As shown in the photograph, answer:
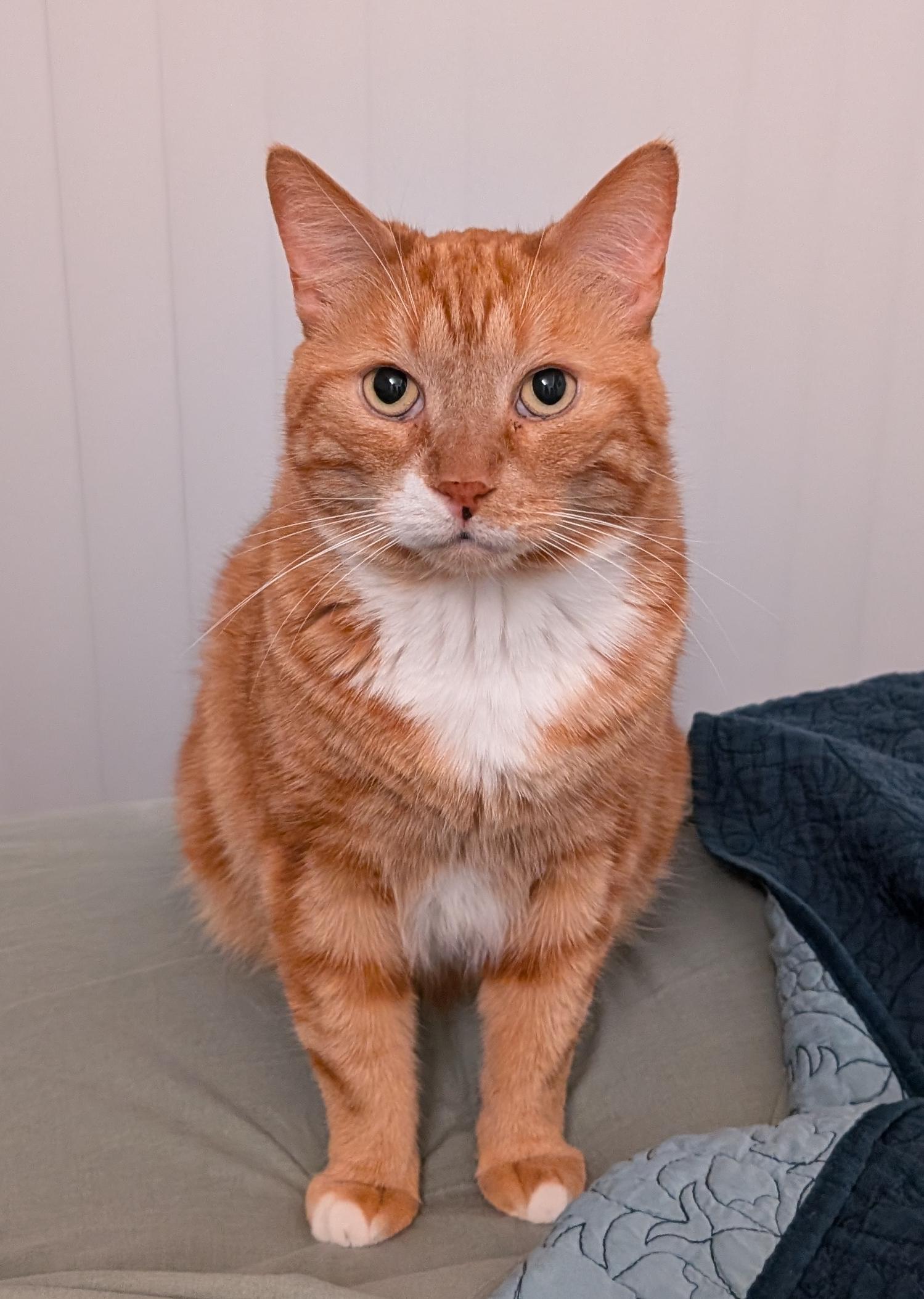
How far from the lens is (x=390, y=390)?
49.9 inches

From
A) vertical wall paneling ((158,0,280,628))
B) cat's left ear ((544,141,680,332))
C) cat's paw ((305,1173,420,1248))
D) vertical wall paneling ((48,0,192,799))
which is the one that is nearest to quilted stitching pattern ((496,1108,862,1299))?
cat's paw ((305,1173,420,1248))

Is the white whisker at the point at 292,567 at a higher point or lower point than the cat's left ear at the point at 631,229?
lower

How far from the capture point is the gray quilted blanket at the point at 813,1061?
105cm

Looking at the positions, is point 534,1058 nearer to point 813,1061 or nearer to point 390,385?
point 813,1061

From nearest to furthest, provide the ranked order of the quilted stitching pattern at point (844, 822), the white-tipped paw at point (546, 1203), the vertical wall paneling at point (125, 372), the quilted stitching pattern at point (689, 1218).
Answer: the quilted stitching pattern at point (689, 1218)
the white-tipped paw at point (546, 1203)
the quilted stitching pattern at point (844, 822)
the vertical wall paneling at point (125, 372)

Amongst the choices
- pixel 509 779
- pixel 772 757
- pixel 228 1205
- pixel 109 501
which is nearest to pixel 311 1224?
pixel 228 1205

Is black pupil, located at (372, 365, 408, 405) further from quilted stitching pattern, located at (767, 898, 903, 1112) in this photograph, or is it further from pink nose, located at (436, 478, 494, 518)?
quilted stitching pattern, located at (767, 898, 903, 1112)

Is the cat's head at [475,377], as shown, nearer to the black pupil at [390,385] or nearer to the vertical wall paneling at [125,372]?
the black pupil at [390,385]

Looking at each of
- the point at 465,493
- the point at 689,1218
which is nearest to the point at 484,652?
the point at 465,493

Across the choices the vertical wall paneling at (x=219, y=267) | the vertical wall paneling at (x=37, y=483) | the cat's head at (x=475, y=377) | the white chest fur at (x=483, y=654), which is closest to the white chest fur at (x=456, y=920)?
the white chest fur at (x=483, y=654)

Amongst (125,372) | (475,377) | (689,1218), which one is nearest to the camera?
(689,1218)

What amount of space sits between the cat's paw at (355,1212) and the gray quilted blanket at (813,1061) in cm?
→ 23

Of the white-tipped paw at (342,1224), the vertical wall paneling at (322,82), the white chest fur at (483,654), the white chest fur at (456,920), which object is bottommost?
the white-tipped paw at (342,1224)

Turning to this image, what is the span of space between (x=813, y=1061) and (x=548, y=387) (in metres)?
0.88
